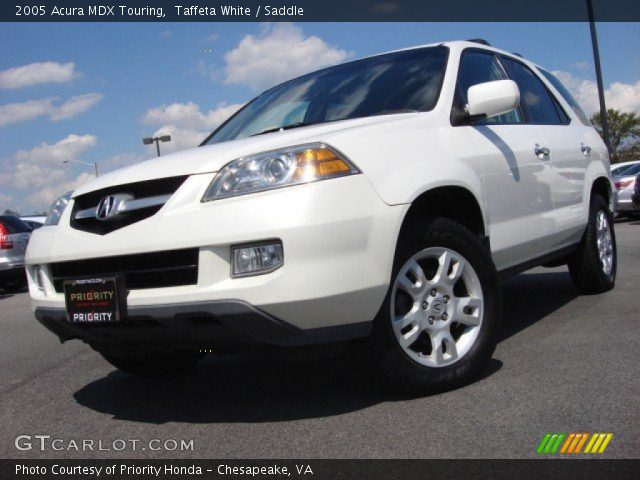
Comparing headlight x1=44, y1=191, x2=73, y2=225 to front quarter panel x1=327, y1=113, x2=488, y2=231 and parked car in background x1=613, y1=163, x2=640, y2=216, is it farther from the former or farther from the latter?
parked car in background x1=613, y1=163, x2=640, y2=216

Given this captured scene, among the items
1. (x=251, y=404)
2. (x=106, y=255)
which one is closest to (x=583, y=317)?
(x=251, y=404)

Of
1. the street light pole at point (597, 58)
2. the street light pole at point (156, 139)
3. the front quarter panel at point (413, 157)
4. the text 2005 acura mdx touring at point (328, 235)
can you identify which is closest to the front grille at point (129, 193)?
the text 2005 acura mdx touring at point (328, 235)

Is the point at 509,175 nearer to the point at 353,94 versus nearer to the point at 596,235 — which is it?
the point at 353,94

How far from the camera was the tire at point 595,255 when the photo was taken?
17.4ft

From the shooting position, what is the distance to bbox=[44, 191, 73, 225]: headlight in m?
3.61

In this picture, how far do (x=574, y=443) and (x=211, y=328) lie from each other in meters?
1.45

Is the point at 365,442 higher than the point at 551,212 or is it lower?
lower

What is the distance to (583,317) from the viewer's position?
4.71 metres

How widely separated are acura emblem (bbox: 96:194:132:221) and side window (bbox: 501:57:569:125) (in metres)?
2.88

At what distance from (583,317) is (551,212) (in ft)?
2.58

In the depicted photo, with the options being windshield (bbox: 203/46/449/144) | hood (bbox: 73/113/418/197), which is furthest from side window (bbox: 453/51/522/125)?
hood (bbox: 73/113/418/197)

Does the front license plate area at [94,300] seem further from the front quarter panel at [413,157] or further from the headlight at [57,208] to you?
the front quarter panel at [413,157]
